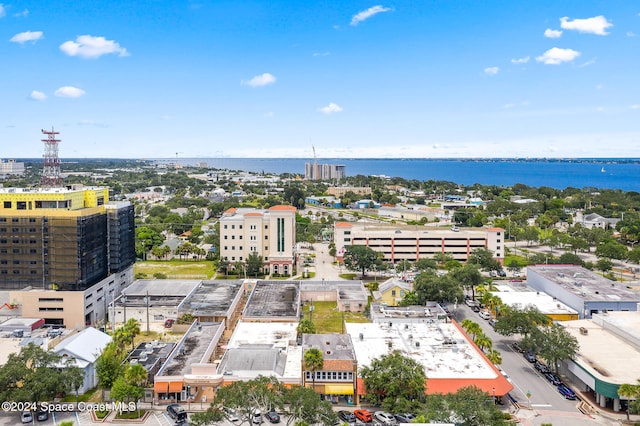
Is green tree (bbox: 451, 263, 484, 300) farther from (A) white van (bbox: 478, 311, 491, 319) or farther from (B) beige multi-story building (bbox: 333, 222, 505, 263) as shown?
(B) beige multi-story building (bbox: 333, 222, 505, 263)

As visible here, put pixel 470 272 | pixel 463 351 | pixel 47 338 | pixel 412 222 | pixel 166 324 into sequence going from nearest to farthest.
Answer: pixel 463 351 → pixel 47 338 → pixel 166 324 → pixel 470 272 → pixel 412 222

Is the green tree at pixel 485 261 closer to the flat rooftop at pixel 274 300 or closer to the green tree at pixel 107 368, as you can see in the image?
the flat rooftop at pixel 274 300

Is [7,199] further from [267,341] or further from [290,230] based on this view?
[290,230]

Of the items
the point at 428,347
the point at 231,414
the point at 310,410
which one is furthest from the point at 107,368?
the point at 428,347

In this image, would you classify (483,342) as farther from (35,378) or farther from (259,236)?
(259,236)

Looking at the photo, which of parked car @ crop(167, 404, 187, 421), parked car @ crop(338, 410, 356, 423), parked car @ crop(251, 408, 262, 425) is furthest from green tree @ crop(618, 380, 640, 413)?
parked car @ crop(167, 404, 187, 421)

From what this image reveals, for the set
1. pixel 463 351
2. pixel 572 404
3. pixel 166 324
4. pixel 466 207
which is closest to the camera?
pixel 572 404

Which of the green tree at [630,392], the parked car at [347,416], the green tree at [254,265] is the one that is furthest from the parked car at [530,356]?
the green tree at [254,265]

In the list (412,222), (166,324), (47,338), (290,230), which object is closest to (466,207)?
(412,222)
